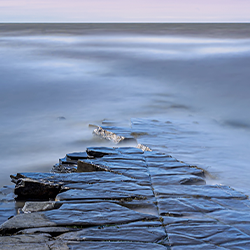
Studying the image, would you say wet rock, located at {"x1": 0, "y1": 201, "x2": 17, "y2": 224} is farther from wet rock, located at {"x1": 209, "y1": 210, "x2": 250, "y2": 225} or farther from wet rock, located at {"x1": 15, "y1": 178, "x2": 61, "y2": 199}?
wet rock, located at {"x1": 209, "y1": 210, "x2": 250, "y2": 225}

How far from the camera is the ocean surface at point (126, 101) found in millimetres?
6418

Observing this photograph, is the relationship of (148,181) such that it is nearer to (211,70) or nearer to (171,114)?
(171,114)

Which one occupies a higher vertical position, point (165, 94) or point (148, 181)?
point (165, 94)

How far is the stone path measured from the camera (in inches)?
97.4

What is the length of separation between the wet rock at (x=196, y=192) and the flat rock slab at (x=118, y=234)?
70cm

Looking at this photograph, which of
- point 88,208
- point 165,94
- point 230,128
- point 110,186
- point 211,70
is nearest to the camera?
point 88,208

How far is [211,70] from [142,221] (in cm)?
1805

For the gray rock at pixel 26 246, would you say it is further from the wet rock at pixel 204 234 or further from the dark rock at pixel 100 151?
the dark rock at pixel 100 151

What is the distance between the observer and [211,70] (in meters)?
19.8

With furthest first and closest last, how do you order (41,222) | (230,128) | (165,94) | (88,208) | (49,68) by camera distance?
(49,68) → (165,94) → (230,128) → (88,208) → (41,222)

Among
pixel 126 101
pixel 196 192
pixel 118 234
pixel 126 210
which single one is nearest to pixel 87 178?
pixel 126 210

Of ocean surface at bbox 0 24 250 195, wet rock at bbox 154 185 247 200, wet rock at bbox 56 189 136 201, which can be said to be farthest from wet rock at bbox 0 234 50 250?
ocean surface at bbox 0 24 250 195

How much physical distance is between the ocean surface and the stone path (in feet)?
4.09

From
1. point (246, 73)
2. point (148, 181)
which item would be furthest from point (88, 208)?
point (246, 73)
